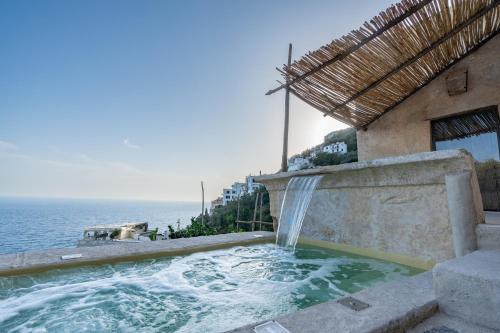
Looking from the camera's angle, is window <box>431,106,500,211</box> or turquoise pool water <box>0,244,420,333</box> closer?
turquoise pool water <box>0,244,420,333</box>

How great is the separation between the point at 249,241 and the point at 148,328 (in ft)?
9.45

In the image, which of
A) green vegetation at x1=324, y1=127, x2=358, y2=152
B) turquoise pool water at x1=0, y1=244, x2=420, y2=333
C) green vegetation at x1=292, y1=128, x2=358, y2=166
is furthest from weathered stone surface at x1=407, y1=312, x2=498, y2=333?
green vegetation at x1=324, y1=127, x2=358, y2=152

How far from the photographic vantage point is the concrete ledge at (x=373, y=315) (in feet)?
4.10

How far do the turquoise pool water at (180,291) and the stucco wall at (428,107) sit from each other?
3.85 m

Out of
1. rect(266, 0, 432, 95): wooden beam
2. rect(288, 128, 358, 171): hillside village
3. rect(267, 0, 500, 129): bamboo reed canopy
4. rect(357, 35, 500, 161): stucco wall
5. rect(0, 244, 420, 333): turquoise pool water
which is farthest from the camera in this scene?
rect(288, 128, 358, 171): hillside village

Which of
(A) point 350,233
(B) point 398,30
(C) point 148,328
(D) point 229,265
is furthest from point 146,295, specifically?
(B) point 398,30

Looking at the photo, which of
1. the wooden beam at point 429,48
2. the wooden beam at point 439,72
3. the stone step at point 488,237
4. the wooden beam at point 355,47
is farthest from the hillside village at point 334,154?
the stone step at point 488,237

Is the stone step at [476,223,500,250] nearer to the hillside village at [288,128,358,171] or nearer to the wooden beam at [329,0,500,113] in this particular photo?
the wooden beam at [329,0,500,113]

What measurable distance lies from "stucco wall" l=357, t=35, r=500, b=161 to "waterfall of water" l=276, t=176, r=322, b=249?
324 cm

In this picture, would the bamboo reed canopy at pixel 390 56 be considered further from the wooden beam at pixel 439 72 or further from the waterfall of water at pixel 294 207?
the waterfall of water at pixel 294 207

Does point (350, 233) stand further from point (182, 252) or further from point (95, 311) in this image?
point (95, 311)

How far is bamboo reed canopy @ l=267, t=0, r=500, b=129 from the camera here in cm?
393

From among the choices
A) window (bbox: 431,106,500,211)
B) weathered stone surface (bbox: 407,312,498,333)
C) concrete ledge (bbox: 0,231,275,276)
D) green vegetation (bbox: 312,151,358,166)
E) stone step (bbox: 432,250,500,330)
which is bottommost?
concrete ledge (bbox: 0,231,275,276)

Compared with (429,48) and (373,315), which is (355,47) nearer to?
(429,48)
